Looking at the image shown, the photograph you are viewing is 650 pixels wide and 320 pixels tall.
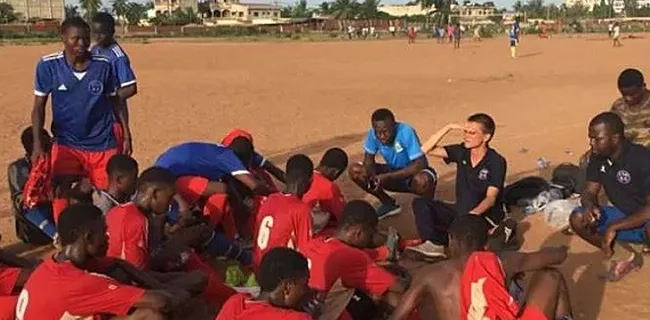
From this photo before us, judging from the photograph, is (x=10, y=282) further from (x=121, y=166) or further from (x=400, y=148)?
(x=400, y=148)

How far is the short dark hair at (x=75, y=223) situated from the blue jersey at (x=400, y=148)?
14.9 feet

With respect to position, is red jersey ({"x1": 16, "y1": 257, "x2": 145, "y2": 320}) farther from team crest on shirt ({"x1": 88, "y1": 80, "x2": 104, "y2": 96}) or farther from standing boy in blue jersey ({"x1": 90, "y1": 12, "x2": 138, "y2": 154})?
standing boy in blue jersey ({"x1": 90, "y1": 12, "x2": 138, "y2": 154})

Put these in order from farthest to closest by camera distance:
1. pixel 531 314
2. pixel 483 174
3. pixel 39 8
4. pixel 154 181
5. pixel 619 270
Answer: pixel 39 8, pixel 483 174, pixel 619 270, pixel 154 181, pixel 531 314

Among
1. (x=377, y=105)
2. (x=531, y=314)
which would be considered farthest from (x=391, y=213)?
(x=377, y=105)

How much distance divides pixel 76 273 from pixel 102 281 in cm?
15

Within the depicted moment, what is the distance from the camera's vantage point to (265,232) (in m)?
5.58

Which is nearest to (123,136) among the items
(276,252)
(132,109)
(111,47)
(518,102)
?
(111,47)

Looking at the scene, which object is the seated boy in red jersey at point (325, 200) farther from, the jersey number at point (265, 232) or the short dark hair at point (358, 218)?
the short dark hair at point (358, 218)

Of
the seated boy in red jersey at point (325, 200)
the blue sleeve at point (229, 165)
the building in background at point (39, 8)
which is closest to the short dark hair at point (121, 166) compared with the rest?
the blue sleeve at point (229, 165)

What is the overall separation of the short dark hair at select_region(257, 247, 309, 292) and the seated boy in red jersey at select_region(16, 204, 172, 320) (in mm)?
843

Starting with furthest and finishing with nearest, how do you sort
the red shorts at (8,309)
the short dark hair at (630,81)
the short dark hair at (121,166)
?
the short dark hair at (630,81)
the short dark hair at (121,166)
the red shorts at (8,309)

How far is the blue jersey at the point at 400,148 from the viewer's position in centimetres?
838

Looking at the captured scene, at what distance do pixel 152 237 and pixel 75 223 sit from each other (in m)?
1.39

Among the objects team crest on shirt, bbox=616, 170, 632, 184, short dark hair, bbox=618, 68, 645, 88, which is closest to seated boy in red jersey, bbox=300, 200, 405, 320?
team crest on shirt, bbox=616, 170, 632, 184
